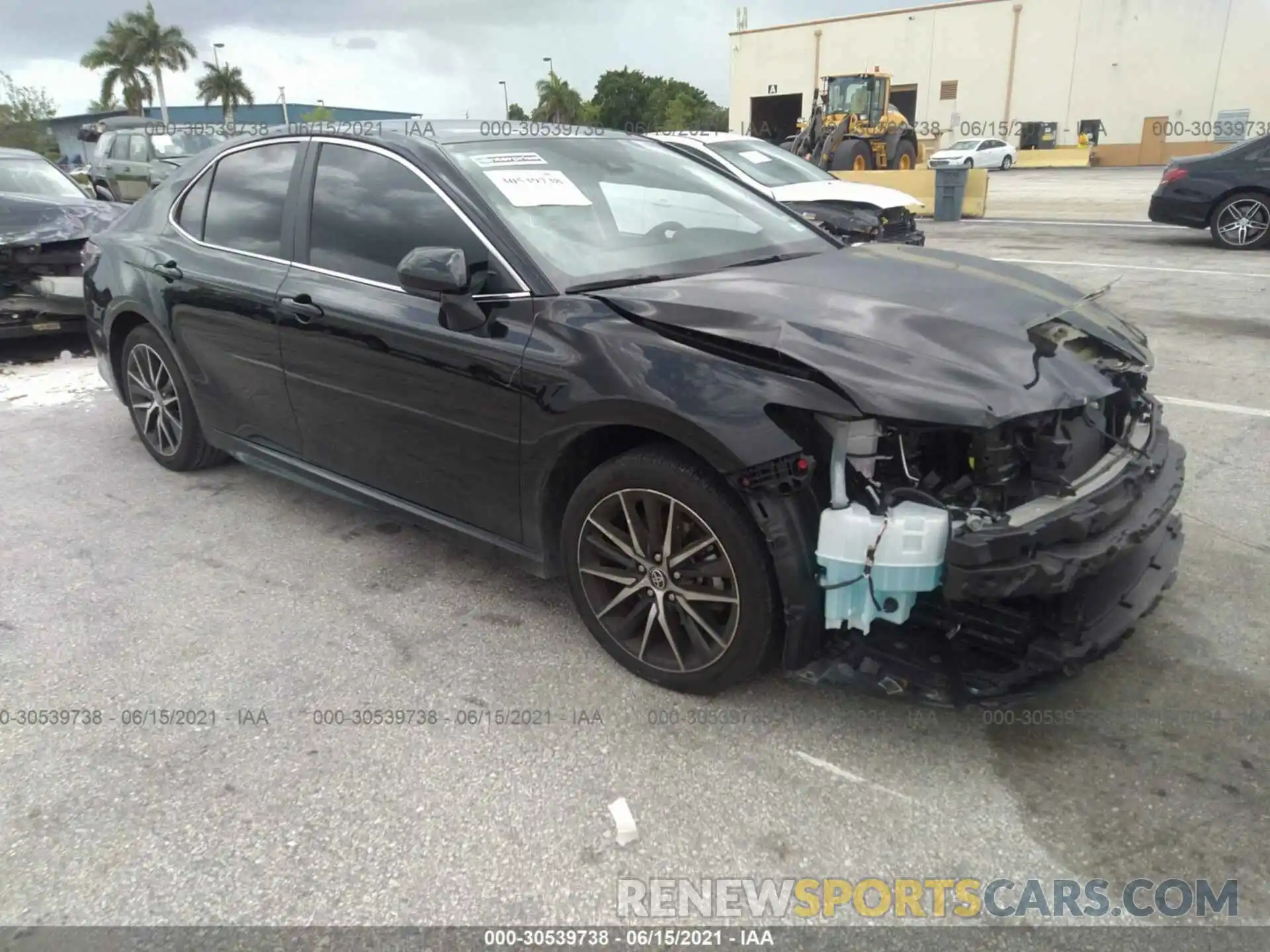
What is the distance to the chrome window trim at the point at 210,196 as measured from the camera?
387 cm

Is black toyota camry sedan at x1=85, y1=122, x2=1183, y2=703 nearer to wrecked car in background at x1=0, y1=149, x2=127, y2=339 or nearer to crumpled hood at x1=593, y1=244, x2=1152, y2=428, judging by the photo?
crumpled hood at x1=593, y1=244, x2=1152, y2=428

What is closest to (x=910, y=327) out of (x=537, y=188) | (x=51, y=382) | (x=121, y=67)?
(x=537, y=188)

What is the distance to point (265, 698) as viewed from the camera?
117 inches

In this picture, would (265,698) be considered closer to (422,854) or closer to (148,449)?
(422,854)

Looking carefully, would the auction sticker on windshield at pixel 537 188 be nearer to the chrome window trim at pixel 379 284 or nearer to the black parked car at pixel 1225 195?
the chrome window trim at pixel 379 284

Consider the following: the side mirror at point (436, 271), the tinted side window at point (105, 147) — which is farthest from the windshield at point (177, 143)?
the side mirror at point (436, 271)

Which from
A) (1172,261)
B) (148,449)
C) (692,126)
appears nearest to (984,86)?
(692,126)

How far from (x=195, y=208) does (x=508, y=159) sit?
1914 millimetres

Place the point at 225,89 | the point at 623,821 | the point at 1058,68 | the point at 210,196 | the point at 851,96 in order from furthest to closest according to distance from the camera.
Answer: the point at 225,89 < the point at 1058,68 < the point at 851,96 < the point at 210,196 < the point at 623,821

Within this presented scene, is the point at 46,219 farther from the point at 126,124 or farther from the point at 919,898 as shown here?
the point at 126,124

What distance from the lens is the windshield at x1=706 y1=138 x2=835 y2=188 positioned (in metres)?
10.6

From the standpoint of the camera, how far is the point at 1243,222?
1183 centimetres

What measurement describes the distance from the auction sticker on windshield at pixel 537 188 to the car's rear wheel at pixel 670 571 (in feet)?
3.38

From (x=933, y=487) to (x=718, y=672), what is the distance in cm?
83
